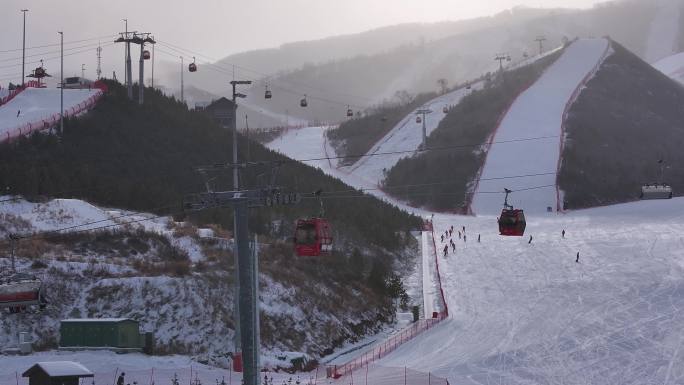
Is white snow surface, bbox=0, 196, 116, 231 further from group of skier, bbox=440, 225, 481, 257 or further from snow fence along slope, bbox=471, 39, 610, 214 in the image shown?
snow fence along slope, bbox=471, 39, 610, 214

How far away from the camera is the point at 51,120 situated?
71562mm

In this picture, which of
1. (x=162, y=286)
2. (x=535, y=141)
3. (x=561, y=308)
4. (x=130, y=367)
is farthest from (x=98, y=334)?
(x=535, y=141)

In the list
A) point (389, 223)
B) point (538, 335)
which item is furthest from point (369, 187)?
point (538, 335)

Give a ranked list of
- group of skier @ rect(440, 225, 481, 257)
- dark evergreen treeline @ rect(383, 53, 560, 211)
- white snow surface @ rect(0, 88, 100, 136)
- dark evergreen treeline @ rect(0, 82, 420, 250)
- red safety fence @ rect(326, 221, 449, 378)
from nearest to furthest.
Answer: red safety fence @ rect(326, 221, 449, 378), dark evergreen treeline @ rect(0, 82, 420, 250), white snow surface @ rect(0, 88, 100, 136), group of skier @ rect(440, 225, 481, 257), dark evergreen treeline @ rect(383, 53, 560, 211)

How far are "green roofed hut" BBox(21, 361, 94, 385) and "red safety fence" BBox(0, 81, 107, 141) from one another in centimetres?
3796

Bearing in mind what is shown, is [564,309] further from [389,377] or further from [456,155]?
[456,155]

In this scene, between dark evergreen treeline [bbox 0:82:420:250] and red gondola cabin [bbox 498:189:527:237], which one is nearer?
red gondola cabin [bbox 498:189:527:237]

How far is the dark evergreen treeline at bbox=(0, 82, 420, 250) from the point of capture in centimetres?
5875

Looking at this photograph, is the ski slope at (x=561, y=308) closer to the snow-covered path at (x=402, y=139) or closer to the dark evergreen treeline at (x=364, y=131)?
the snow-covered path at (x=402, y=139)

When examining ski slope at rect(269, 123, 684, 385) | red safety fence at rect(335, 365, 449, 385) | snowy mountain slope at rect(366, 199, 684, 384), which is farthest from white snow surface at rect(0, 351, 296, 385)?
snowy mountain slope at rect(366, 199, 684, 384)

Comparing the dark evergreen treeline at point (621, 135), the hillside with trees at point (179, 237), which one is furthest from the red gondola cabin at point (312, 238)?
the dark evergreen treeline at point (621, 135)

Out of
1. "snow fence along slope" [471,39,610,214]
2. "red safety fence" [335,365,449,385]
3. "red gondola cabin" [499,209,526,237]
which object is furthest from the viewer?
"snow fence along slope" [471,39,610,214]

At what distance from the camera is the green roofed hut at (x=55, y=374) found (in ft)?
98.2

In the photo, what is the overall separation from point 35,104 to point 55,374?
168 feet
